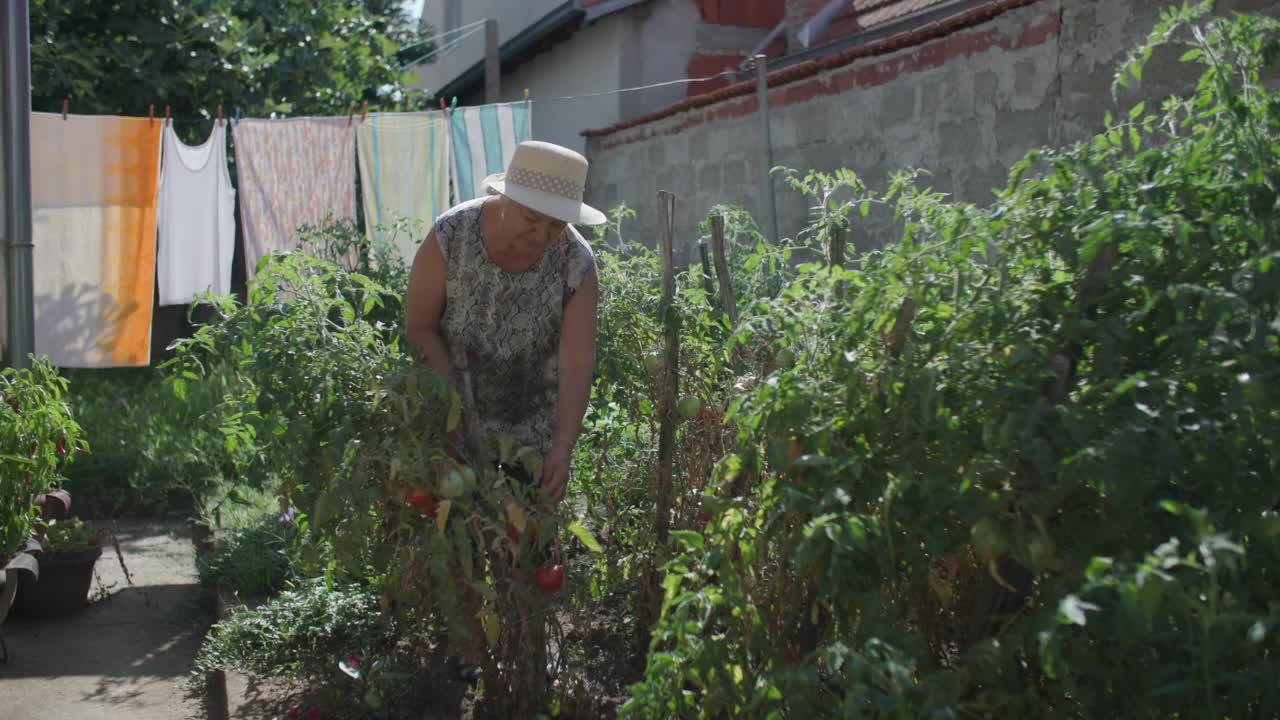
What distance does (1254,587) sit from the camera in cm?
146

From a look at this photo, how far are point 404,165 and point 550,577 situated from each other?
529cm

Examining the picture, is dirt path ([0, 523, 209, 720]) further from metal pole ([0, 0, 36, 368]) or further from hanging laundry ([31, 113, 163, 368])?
hanging laundry ([31, 113, 163, 368])

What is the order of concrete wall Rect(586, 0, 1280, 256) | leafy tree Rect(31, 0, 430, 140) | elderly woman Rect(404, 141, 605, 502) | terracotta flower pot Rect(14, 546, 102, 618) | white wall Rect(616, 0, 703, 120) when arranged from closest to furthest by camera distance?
elderly woman Rect(404, 141, 605, 502) → terracotta flower pot Rect(14, 546, 102, 618) → concrete wall Rect(586, 0, 1280, 256) → leafy tree Rect(31, 0, 430, 140) → white wall Rect(616, 0, 703, 120)

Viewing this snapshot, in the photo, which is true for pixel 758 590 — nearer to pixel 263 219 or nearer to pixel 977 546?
pixel 977 546

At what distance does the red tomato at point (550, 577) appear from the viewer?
8.91 ft

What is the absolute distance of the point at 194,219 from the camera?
7.11 metres

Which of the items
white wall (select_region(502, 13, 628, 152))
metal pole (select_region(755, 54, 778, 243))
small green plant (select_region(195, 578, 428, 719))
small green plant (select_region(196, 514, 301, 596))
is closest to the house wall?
small green plant (select_region(196, 514, 301, 596))

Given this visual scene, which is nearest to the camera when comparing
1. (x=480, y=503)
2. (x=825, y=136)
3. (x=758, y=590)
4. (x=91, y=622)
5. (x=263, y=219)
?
(x=758, y=590)

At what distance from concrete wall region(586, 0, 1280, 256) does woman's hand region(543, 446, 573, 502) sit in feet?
9.06

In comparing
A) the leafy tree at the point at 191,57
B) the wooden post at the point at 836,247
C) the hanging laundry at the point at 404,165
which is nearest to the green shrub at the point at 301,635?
the wooden post at the point at 836,247

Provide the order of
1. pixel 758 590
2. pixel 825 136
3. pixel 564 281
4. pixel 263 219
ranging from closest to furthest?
pixel 758 590 → pixel 564 281 → pixel 825 136 → pixel 263 219

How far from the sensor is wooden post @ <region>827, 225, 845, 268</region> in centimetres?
288

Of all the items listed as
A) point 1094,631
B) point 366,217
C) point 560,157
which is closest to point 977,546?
point 1094,631

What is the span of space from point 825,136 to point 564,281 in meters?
3.73
